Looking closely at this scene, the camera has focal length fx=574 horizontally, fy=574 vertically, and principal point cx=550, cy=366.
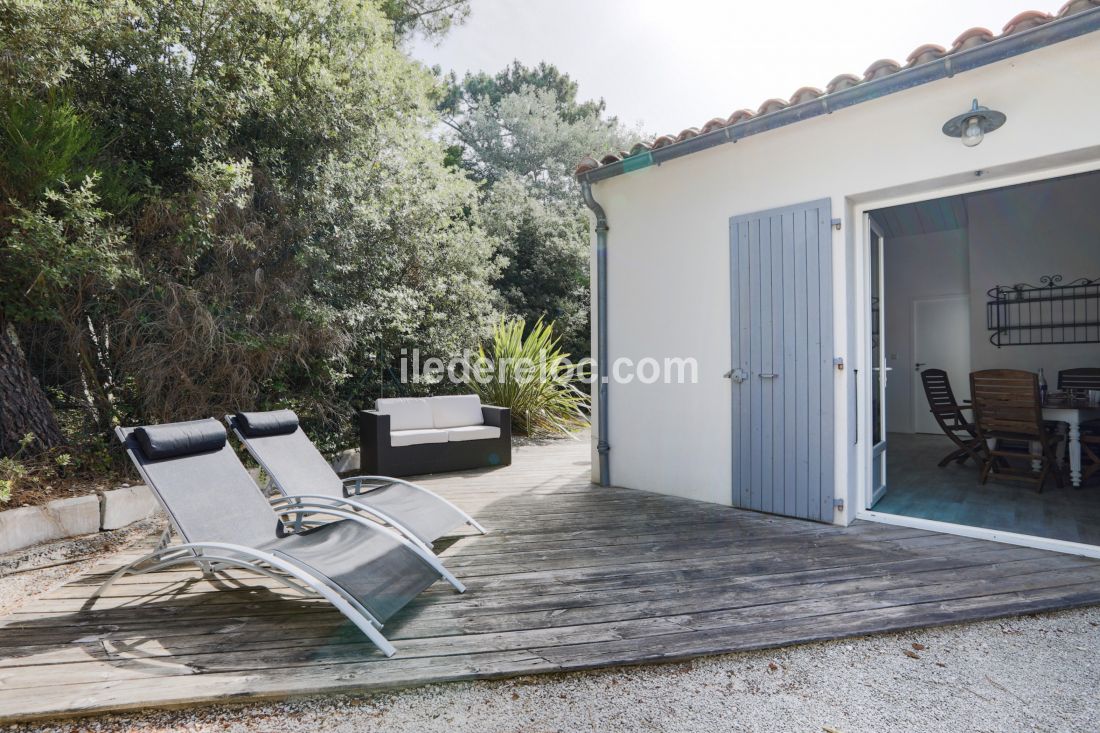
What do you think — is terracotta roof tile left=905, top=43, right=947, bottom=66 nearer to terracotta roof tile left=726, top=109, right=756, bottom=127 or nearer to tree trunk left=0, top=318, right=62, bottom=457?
terracotta roof tile left=726, top=109, right=756, bottom=127

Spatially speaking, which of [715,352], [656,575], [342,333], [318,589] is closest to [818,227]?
[715,352]

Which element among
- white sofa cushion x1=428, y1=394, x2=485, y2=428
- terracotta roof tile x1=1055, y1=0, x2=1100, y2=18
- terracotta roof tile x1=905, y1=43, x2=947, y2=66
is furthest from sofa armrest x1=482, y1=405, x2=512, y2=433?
terracotta roof tile x1=1055, y1=0, x2=1100, y2=18

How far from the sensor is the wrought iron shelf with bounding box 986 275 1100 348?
7.06m

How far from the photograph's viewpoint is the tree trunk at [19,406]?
4309 mm

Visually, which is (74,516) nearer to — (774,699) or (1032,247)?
(774,699)

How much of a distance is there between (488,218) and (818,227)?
7.41 metres

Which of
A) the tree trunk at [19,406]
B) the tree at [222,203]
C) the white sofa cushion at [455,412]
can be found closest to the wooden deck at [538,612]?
the tree trunk at [19,406]

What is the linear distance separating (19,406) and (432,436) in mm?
3261

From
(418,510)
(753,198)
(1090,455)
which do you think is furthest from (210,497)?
(1090,455)

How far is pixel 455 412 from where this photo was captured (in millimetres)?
6480

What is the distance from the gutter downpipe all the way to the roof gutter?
2.17 feet

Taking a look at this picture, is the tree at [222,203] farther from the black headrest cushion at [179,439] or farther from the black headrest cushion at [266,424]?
the black headrest cushion at [179,439]

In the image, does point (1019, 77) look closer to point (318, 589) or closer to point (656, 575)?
point (656, 575)

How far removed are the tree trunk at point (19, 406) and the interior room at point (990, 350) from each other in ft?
21.1
